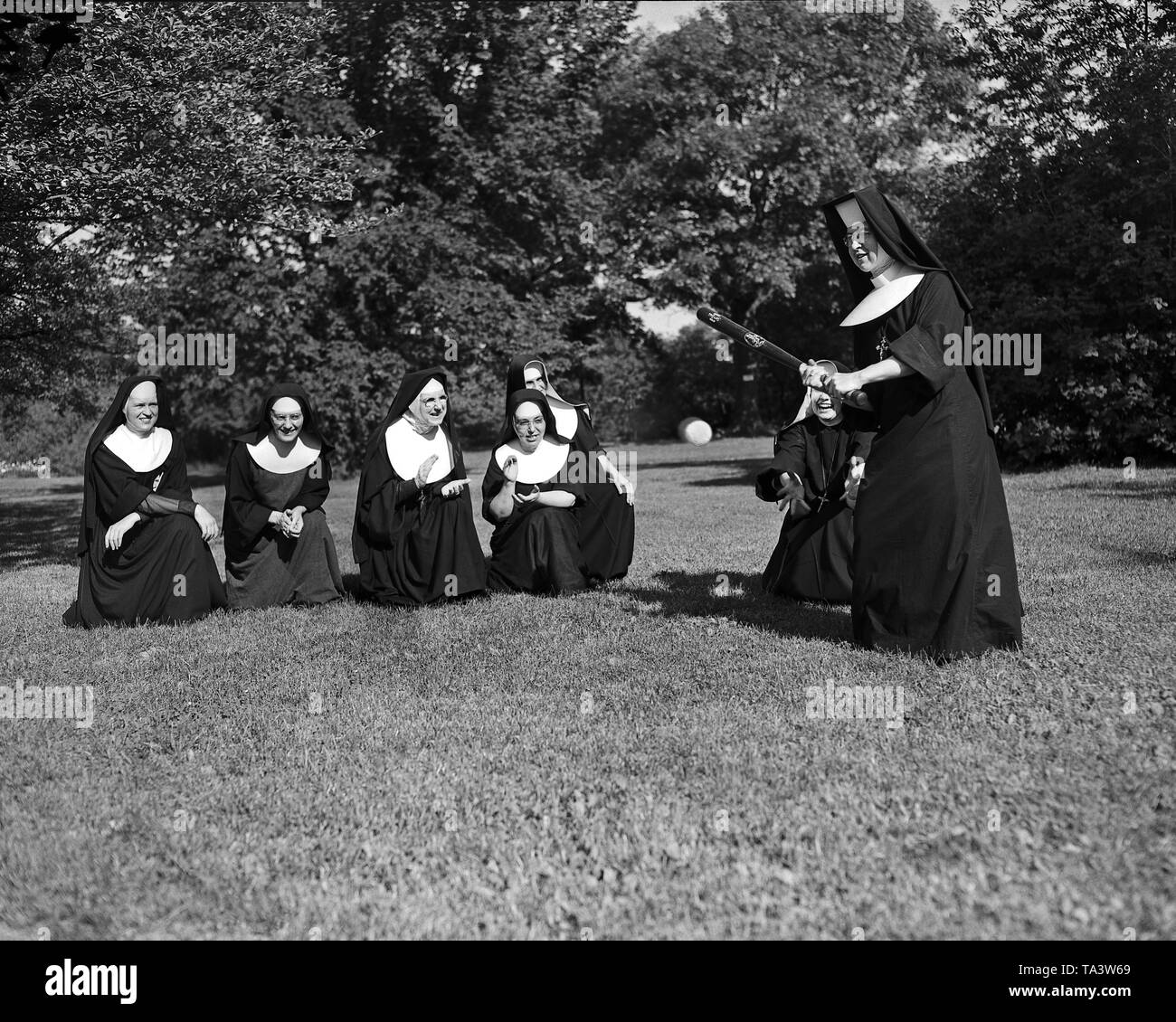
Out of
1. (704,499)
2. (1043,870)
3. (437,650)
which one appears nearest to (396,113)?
(704,499)

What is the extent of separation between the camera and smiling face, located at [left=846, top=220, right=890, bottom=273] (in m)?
7.12

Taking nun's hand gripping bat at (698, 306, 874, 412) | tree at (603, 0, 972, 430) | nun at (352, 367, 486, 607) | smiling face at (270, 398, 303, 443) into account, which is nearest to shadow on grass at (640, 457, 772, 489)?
tree at (603, 0, 972, 430)

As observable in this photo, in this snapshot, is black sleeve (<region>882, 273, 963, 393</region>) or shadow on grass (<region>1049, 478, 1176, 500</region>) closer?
black sleeve (<region>882, 273, 963, 393</region>)

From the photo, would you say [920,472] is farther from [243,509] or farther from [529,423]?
[243,509]

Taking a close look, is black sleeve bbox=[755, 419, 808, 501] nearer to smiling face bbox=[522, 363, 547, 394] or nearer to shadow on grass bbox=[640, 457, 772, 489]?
smiling face bbox=[522, 363, 547, 394]

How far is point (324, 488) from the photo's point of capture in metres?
10.4

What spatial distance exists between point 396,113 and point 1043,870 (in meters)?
29.8

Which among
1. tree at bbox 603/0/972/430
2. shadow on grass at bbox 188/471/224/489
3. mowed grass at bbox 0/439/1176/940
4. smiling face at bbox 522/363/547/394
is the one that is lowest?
shadow on grass at bbox 188/471/224/489

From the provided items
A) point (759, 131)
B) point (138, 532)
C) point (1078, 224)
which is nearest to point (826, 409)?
point (138, 532)

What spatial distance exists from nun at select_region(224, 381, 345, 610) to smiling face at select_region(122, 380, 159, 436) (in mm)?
724

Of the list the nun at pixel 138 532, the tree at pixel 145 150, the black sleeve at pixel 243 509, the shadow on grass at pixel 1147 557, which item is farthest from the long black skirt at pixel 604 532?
the tree at pixel 145 150

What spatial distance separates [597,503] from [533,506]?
0.68 m

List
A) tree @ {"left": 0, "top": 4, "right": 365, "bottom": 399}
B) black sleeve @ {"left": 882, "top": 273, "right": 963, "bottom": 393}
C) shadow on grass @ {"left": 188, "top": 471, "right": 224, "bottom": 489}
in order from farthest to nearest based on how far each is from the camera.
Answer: shadow on grass @ {"left": 188, "top": 471, "right": 224, "bottom": 489}
tree @ {"left": 0, "top": 4, "right": 365, "bottom": 399}
black sleeve @ {"left": 882, "top": 273, "right": 963, "bottom": 393}

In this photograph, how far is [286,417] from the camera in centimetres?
1005
